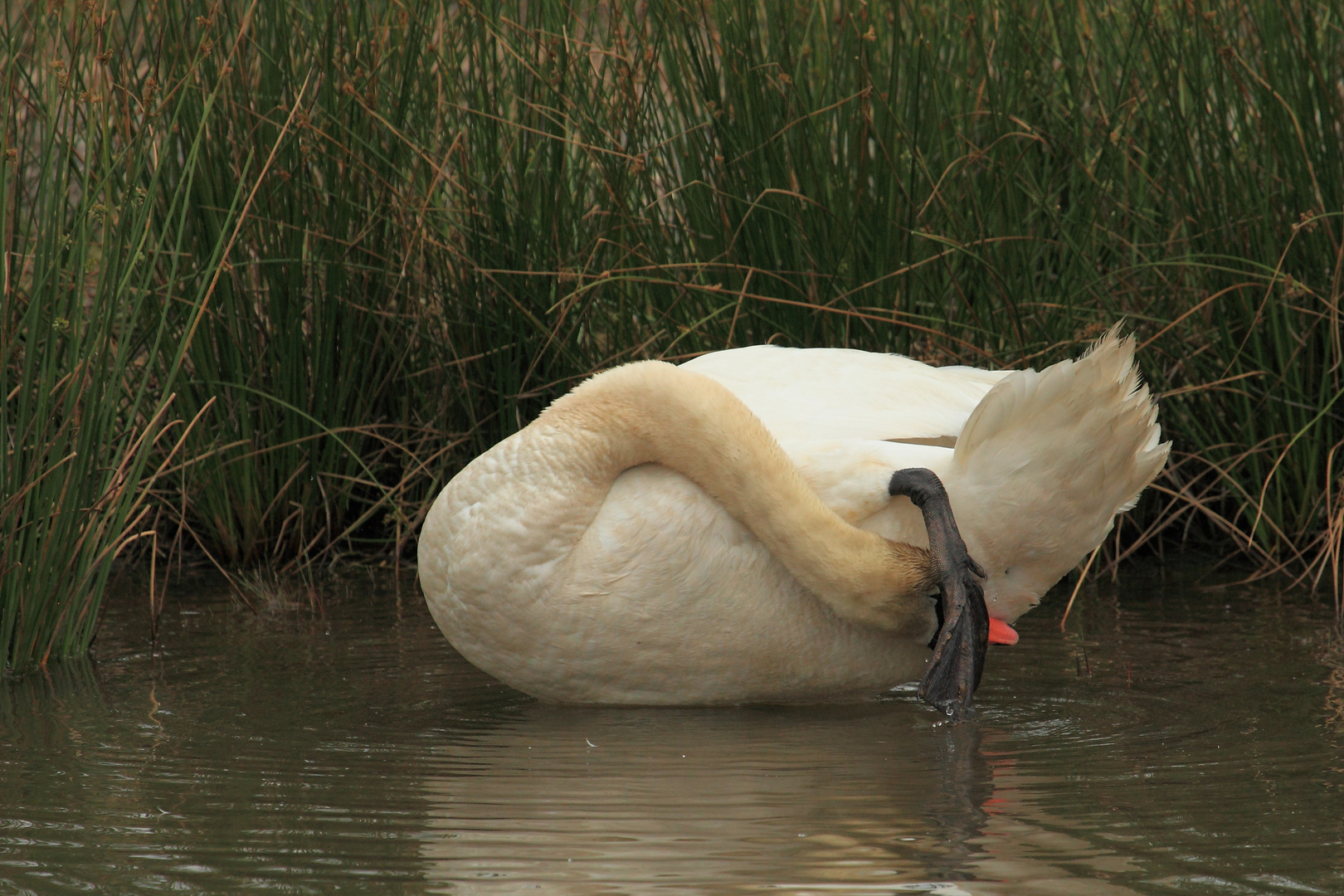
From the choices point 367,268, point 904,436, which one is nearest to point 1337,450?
point 904,436

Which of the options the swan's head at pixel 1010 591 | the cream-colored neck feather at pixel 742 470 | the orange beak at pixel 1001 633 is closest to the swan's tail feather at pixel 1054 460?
the swan's head at pixel 1010 591

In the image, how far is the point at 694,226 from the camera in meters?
5.82

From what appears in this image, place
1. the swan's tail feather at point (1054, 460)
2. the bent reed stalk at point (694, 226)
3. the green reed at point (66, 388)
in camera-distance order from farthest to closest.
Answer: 1. the bent reed stalk at point (694, 226)
2. the green reed at point (66, 388)
3. the swan's tail feather at point (1054, 460)

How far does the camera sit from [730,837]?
3070 millimetres

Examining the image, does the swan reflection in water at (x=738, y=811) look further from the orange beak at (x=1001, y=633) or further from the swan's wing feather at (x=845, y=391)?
the swan's wing feather at (x=845, y=391)

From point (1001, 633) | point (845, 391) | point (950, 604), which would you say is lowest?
point (1001, 633)

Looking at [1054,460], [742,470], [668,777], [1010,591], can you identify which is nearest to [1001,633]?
[1010,591]

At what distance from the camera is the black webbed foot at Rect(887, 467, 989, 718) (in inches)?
149

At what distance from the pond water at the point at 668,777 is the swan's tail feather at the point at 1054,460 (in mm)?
419

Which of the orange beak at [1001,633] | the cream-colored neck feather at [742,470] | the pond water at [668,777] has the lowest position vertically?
the pond water at [668,777]

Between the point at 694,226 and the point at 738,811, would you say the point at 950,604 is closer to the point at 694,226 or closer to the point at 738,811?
the point at 738,811

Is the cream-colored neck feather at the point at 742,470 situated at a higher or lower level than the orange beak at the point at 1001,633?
higher

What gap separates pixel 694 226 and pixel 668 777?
8.89 ft

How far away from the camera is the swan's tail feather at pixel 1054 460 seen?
3.77 meters
